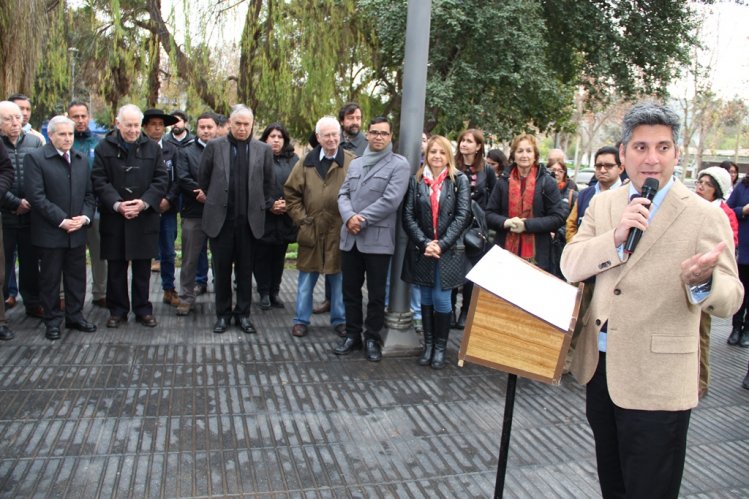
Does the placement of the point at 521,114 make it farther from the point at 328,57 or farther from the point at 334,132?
the point at 334,132

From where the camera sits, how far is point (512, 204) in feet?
19.2

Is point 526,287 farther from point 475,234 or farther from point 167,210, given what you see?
point 167,210

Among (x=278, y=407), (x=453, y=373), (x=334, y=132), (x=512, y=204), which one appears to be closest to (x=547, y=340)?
(x=278, y=407)

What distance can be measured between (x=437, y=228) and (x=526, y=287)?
9.12ft

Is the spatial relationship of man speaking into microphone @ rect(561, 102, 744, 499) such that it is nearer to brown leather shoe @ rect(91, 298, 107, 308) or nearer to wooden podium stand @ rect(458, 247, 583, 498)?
wooden podium stand @ rect(458, 247, 583, 498)

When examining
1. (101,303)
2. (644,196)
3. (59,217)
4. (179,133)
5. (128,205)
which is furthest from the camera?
(179,133)

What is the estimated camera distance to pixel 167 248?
23.6 feet

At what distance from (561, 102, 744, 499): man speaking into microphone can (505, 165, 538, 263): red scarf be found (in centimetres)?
338

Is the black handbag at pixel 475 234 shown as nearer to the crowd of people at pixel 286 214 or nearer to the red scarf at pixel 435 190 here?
the crowd of people at pixel 286 214

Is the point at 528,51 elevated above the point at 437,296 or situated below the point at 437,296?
above

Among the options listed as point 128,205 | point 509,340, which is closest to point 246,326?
point 128,205

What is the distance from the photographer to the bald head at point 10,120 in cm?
583

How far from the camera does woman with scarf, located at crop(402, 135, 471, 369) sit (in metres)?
5.32

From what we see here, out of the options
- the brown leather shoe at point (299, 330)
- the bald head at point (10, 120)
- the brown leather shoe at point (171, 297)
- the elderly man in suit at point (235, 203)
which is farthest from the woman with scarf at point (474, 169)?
the bald head at point (10, 120)
